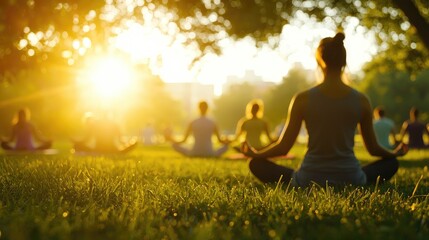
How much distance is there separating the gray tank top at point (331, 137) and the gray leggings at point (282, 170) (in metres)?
0.41

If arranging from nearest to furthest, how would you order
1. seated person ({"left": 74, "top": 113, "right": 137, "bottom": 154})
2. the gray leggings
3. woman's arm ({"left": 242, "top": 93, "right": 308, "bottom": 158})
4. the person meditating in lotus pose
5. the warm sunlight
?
the person meditating in lotus pose
woman's arm ({"left": 242, "top": 93, "right": 308, "bottom": 158})
the gray leggings
the warm sunlight
seated person ({"left": 74, "top": 113, "right": 137, "bottom": 154})

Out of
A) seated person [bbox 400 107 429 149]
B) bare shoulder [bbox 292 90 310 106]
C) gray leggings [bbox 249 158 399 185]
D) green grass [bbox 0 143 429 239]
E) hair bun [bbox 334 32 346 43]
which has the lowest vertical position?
seated person [bbox 400 107 429 149]

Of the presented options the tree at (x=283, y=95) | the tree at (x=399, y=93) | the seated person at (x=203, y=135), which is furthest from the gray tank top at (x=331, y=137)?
the tree at (x=283, y=95)

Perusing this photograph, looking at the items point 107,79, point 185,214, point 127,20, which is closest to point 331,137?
point 185,214

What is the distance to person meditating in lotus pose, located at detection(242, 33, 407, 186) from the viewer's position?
20.8ft

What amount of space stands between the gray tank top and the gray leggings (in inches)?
16.3

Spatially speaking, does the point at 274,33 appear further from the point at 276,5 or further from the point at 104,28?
the point at 104,28

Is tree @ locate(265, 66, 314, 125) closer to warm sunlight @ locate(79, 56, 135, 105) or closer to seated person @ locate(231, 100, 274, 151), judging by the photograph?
warm sunlight @ locate(79, 56, 135, 105)

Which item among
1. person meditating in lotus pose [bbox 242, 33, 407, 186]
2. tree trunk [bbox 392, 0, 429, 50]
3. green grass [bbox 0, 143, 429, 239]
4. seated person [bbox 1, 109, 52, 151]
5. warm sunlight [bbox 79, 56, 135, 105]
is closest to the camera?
green grass [bbox 0, 143, 429, 239]

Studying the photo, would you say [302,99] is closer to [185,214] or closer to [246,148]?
[246,148]

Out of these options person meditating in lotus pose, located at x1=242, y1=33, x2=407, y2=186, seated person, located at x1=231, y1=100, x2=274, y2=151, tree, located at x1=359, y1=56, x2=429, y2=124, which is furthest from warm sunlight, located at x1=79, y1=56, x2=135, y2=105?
tree, located at x1=359, y1=56, x2=429, y2=124

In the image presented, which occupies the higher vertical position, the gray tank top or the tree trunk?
the tree trunk

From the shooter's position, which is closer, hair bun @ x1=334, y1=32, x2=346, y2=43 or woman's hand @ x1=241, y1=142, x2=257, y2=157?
hair bun @ x1=334, y1=32, x2=346, y2=43

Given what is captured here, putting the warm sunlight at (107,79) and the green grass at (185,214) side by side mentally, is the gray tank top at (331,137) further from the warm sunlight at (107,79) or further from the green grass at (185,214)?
the warm sunlight at (107,79)
